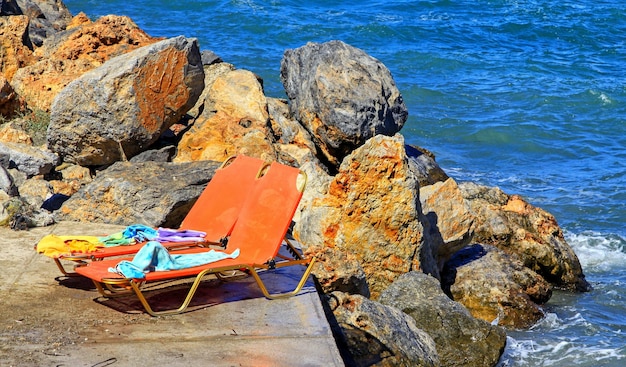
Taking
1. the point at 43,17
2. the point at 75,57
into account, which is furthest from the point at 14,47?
the point at 43,17

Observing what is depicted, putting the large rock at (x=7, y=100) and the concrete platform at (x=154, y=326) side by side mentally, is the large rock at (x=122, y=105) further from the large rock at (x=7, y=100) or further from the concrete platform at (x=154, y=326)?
the concrete platform at (x=154, y=326)

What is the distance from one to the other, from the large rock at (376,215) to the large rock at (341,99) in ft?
9.04

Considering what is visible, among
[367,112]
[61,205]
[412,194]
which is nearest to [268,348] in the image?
[412,194]

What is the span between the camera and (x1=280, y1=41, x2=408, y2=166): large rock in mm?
11164

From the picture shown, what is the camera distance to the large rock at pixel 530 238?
1062cm

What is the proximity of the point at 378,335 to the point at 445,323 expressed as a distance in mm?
1180

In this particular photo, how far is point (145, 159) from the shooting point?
10.1m

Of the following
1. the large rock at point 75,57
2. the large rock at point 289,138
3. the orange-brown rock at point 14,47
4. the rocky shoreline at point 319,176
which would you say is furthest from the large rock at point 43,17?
the large rock at point 289,138

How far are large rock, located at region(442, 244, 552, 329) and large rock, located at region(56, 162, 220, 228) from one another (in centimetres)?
289

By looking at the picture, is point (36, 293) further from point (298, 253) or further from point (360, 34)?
point (360, 34)

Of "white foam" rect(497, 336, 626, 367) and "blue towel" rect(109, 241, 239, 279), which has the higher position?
"blue towel" rect(109, 241, 239, 279)

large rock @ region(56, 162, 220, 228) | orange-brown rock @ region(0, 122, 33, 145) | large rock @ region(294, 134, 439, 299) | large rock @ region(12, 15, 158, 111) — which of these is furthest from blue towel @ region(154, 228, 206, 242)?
large rock @ region(12, 15, 158, 111)

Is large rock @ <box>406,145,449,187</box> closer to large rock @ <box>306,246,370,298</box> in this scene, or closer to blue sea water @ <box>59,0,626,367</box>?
blue sea water @ <box>59,0,626,367</box>

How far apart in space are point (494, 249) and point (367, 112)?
7.87ft
